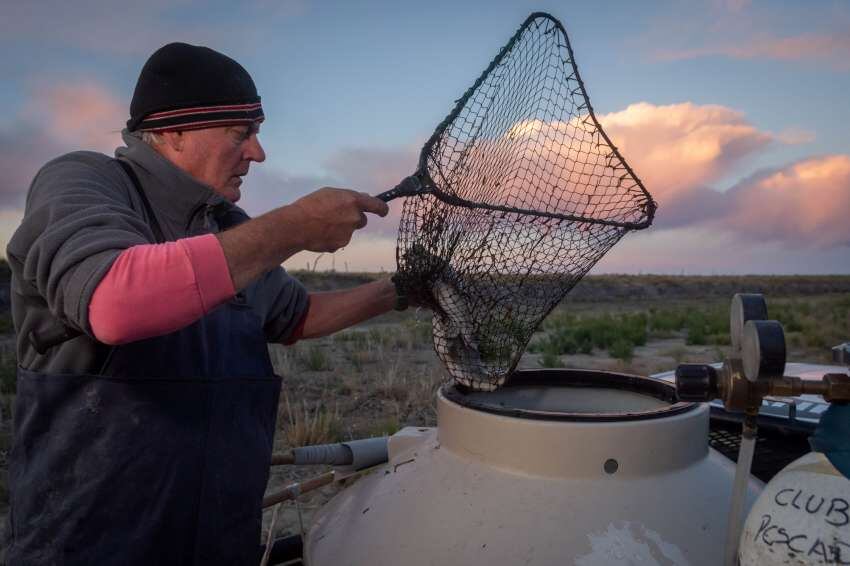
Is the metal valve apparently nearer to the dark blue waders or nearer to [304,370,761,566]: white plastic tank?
[304,370,761,566]: white plastic tank

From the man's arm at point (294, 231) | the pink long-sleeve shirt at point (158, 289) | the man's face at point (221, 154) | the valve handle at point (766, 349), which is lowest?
the valve handle at point (766, 349)

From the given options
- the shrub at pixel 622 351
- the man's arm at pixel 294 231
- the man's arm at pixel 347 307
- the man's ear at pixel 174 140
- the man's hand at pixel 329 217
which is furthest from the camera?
the shrub at pixel 622 351

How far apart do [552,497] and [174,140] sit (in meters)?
1.31

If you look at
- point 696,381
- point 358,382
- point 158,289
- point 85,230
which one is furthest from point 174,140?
point 358,382

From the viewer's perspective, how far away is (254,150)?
79.5 inches

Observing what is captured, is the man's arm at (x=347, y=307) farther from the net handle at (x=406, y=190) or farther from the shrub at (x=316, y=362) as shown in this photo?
the shrub at (x=316, y=362)

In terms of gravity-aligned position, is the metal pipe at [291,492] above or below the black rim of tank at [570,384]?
below

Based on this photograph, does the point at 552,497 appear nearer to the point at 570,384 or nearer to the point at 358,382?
the point at 570,384

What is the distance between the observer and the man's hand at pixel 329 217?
1518 millimetres

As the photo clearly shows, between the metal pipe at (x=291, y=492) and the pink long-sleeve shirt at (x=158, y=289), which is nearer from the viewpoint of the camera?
the pink long-sleeve shirt at (x=158, y=289)

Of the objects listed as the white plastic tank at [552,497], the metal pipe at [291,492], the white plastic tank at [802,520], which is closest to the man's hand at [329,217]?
the white plastic tank at [552,497]

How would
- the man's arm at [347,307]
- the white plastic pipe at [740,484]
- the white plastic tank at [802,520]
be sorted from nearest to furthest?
1. the white plastic tank at [802,520]
2. the white plastic pipe at [740,484]
3. the man's arm at [347,307]

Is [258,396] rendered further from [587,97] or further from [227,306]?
[587,97]

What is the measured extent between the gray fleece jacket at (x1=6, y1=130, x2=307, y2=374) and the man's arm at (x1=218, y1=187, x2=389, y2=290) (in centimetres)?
20
